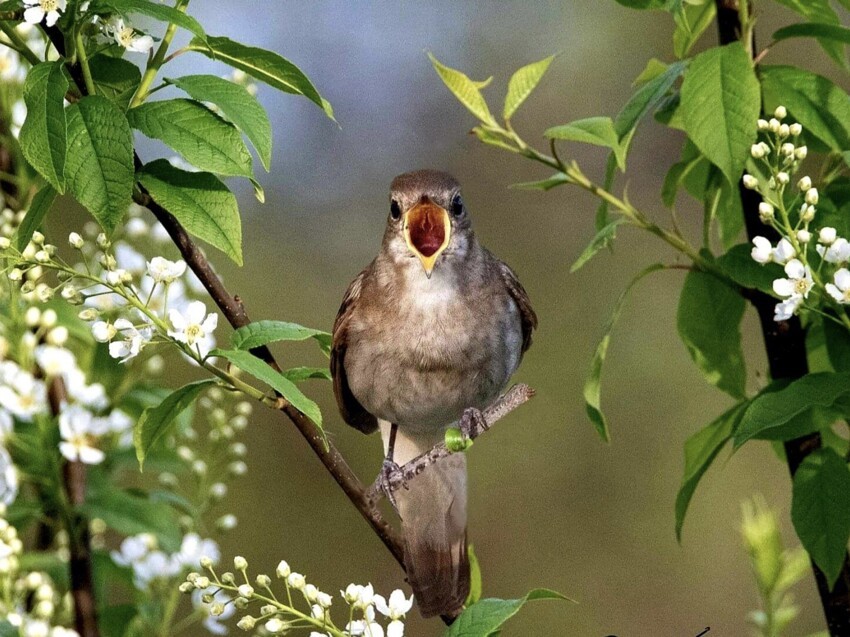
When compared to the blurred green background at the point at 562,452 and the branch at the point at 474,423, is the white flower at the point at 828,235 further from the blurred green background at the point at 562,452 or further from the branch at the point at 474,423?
the blurred green background at the point at 562,452

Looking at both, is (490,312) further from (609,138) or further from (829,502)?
(829,502)

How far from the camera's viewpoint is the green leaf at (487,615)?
1.87 meters

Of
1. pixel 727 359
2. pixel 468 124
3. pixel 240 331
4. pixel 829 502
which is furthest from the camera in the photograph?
pixel 468 124

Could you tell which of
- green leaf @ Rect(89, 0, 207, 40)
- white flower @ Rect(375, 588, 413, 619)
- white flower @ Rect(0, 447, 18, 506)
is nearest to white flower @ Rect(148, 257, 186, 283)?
green leaf @ Rect(89, 0, 207, 40)

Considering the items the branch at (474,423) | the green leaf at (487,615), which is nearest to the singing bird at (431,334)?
the branch at (474,423)

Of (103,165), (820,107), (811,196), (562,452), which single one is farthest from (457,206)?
(562,452)

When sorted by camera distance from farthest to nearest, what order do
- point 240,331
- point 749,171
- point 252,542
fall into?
point 252,542
point 749,171
point 240,331

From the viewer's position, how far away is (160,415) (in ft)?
6.91

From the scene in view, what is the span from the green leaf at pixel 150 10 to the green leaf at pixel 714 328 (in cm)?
128

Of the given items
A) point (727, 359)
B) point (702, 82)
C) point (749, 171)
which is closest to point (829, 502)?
point (727, 359)

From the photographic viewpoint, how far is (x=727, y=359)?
8.72 feet

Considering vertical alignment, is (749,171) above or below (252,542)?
above

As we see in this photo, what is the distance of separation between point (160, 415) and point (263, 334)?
23 centimetres

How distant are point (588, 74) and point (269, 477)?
3913 mm
